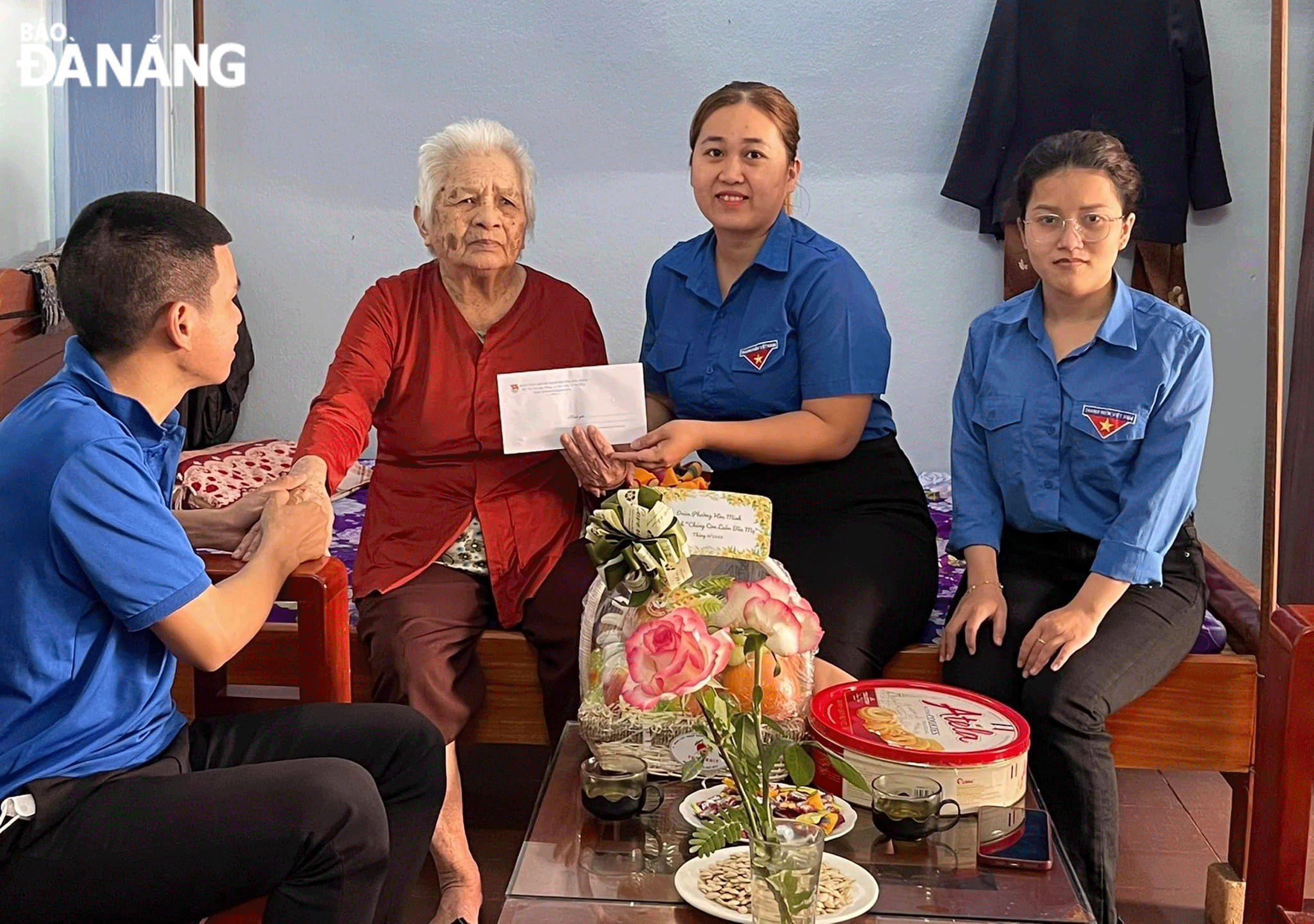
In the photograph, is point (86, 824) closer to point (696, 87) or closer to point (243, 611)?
point (243, 611)

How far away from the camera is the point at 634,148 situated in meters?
3.81

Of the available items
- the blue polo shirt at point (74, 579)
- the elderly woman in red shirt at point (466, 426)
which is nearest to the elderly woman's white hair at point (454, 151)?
the elderly woman in red shirt at point (466, 426)

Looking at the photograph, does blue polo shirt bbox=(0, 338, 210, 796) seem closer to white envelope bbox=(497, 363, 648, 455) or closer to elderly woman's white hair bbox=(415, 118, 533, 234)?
white envelope bbox=(497, 363, 648, 455)

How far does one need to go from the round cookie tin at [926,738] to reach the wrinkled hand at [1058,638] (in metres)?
0.27

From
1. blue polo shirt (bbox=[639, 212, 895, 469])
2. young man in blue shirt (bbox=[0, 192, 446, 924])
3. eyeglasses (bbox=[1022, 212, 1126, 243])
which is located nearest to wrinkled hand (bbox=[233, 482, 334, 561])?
young man in blue shirt (bbox=[0, 192, 446, 924])

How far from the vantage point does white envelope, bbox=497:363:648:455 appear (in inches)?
86.4

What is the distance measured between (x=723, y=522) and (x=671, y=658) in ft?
2.23

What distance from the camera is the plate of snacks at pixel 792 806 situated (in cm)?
144

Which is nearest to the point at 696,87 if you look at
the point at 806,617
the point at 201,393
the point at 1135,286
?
the point at 1135,286

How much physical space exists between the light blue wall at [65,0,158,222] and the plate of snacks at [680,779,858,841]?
283cm

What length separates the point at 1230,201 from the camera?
3752 millimetres

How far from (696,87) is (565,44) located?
0.39 m

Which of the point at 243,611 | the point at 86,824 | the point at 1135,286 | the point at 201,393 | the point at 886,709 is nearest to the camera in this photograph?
the point at 86,824

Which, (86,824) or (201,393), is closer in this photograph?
(86,824)
